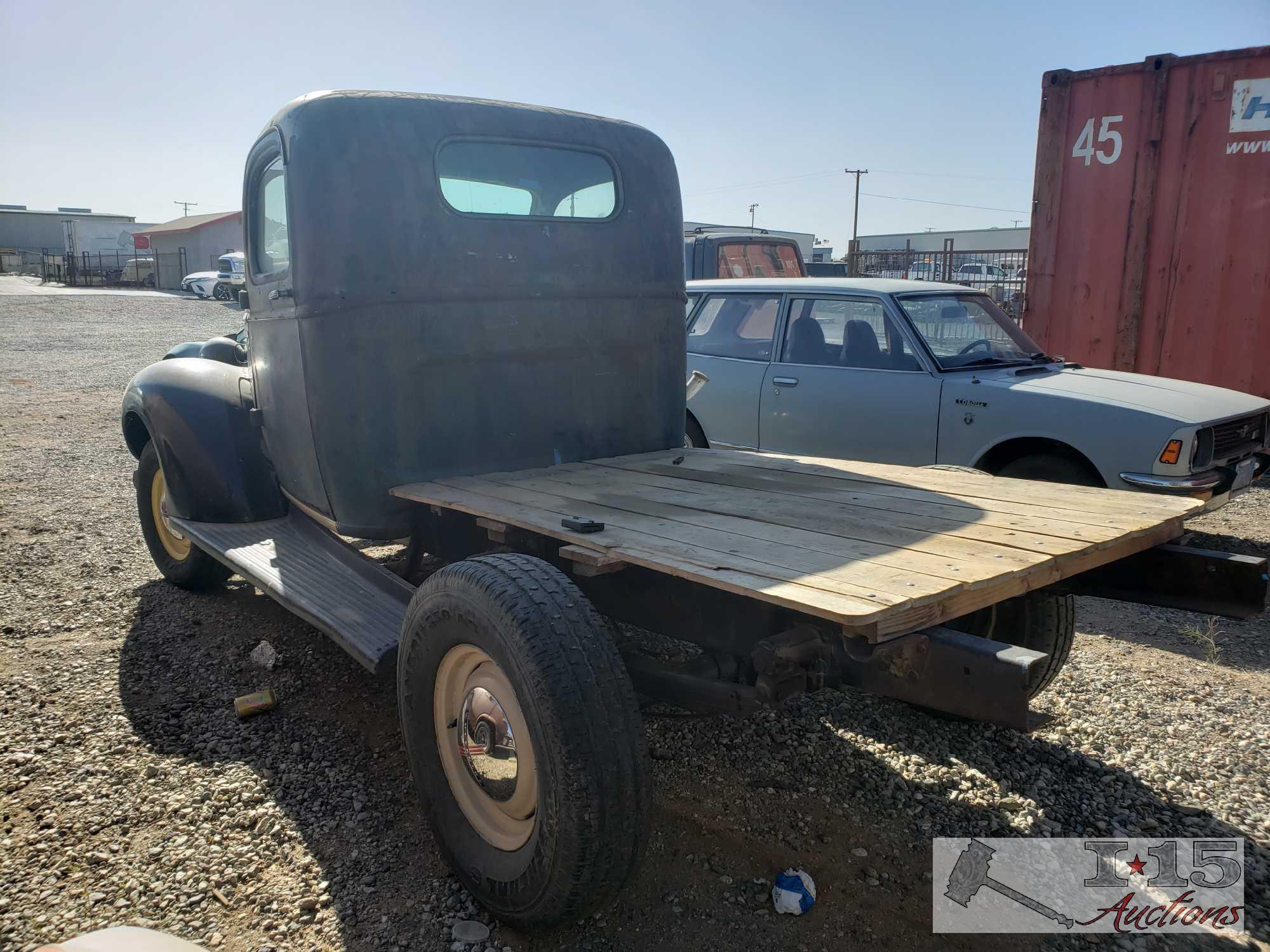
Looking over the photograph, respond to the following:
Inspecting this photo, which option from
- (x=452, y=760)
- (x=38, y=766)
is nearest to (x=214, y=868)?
(x=452, y=760)

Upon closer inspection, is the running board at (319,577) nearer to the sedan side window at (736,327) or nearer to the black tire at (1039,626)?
the black tire at (1039,626)

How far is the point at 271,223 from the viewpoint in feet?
12.9

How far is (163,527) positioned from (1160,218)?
7544 mm

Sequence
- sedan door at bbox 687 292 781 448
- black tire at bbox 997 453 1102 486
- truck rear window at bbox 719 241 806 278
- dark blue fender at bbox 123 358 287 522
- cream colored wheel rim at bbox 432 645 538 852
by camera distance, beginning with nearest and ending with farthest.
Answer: cream colored wheel rim at bbox 432 645 538 852, dark blue fender at bbox 123 358 287 522, black tire at bbox 997 453 1102 486, sedan door at bbox 687 292 781 448, truck rear window at bbox 719 241 806 278

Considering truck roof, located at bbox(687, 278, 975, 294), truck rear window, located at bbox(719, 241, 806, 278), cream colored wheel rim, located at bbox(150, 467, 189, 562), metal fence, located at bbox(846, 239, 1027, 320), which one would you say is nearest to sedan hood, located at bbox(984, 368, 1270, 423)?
truck roof, located at bbox(687, 278, 975, 294)

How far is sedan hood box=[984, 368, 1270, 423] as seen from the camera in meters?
4.84

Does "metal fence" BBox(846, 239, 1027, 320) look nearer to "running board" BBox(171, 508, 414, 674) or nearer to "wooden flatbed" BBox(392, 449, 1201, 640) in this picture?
"wooden flatbed" BBox(392, 449, 1201, 640)

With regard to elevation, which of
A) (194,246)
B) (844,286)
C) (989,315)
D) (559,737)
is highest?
(194,246)

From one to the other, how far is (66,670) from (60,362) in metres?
14.3

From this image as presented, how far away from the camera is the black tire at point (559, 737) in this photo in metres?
2.11

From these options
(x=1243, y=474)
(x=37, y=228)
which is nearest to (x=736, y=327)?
(x=1243, y=474)

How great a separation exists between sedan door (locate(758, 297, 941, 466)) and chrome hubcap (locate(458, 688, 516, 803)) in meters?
3.72

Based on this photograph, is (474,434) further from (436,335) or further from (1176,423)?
(1176,423)

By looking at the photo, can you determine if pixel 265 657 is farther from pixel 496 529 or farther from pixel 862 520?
pixel 862 520
